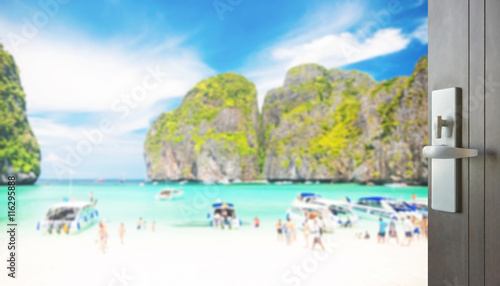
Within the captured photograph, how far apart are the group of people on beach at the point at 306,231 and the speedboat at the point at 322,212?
18 centimetres

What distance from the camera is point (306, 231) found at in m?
6.89

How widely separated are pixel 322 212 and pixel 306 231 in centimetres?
102

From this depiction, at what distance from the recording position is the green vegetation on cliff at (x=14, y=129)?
7.70m

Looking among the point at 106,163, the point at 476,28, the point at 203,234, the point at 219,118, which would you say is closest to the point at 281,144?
the point at 219,118

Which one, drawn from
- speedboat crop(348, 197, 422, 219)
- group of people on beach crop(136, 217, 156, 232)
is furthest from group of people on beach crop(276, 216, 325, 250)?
group of people on beach crop(136, 217, 156, 232)

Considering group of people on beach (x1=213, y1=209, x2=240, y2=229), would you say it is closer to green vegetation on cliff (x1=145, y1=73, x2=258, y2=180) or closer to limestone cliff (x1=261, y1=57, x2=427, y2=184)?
green vegetation on cliff (x1=145, y1=73, x2=258, y2=180)

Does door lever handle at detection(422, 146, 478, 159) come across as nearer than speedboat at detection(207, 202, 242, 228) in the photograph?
Yes

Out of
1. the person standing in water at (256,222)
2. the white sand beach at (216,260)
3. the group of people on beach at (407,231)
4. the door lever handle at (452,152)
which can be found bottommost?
the white sand beach at (216,260)

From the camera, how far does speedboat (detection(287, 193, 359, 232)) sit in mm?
7633

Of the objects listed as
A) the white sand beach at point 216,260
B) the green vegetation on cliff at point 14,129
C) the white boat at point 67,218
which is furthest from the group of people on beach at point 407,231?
the green vegetation on cliff at point 14,129

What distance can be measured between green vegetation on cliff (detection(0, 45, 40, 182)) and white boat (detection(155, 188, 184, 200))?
8.65 feet

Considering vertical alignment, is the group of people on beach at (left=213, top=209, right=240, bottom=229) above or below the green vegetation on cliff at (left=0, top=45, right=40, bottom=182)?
below

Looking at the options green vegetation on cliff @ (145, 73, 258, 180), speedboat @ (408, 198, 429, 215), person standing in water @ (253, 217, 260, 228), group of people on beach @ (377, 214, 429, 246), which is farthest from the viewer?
green vegetation on cliff @ (145, 73, 258, 180)

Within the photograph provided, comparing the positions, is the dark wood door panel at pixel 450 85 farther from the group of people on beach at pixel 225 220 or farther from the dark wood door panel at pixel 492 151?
the group of people on beach at pixel 225 220
